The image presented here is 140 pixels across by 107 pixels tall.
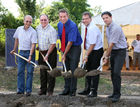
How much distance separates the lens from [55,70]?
417 cm

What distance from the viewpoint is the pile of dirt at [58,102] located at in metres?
3.97

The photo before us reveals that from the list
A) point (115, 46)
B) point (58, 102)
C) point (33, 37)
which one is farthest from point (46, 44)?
point (115, 46)


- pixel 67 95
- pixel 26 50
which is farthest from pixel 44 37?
pixel 67 95

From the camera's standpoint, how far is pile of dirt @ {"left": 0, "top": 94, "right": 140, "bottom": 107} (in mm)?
3973

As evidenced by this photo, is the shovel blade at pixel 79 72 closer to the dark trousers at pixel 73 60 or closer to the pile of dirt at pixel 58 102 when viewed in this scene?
the dark trousers at pixel 73 60

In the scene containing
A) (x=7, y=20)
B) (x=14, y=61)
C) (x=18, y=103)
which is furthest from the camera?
(x=7, y=20)

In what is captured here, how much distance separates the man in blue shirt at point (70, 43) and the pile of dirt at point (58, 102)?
419 millimetres

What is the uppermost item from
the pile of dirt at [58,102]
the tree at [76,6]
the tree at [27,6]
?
the tree at [76,6]

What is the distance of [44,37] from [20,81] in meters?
1.07

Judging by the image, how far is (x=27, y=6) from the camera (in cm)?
3109

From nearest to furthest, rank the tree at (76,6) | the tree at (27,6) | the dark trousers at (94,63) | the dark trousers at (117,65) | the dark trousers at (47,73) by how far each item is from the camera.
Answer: the dark trousers at (117,65)
the dark trousers at (94,63)
the dark trousers at (47,73)
the tree at (27,6)
the tree at (76,6)

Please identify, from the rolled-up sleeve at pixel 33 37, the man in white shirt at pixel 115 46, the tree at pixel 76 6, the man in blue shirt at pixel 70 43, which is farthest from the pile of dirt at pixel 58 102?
the tree at pixel 76 6

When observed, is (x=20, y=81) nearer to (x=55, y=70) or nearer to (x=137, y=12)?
(x=55, y=70)

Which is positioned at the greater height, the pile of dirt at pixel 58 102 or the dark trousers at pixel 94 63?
the dark trousers at pixel 94 63
